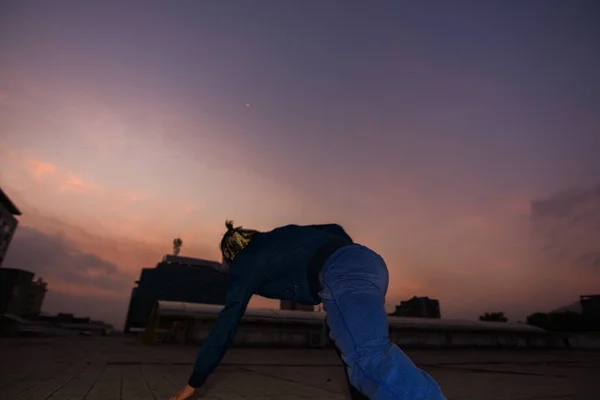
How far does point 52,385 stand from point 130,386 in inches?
29.1

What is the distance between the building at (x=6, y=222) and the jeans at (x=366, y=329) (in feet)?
226

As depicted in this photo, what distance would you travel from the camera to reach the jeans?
1.20 metres

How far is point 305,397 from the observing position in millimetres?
2900

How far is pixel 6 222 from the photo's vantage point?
51.6m

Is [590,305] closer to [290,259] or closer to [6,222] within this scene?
[290,259]

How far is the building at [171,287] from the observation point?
193ft

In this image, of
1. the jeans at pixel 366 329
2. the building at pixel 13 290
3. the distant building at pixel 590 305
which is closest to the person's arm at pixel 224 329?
the jeans at pixel 366 329

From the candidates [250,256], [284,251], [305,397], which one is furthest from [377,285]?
[305,397]

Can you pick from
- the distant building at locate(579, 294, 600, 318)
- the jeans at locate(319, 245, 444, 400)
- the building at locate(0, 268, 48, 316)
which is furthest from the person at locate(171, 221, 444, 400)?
the building at locate(0, 268, 48, 316)

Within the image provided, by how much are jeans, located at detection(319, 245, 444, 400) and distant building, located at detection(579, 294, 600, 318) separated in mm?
56431

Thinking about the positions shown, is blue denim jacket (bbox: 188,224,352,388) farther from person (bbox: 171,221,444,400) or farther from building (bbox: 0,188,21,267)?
building (bbox: 0,188,21,267)

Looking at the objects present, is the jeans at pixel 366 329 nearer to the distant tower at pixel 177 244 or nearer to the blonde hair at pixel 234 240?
the blonde hair at pixel 234 240

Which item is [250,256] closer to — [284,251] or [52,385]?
[284,251]

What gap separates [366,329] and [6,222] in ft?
236
